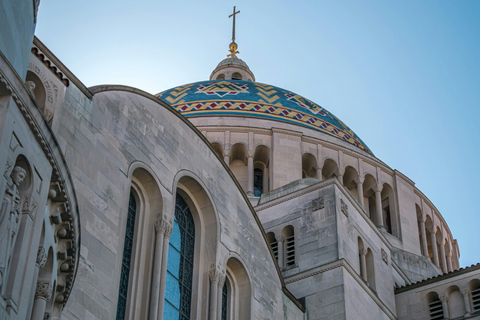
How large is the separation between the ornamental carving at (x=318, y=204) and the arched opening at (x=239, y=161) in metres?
10.7

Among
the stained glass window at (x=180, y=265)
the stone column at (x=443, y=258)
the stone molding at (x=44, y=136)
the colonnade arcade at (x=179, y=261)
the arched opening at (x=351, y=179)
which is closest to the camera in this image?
the stone molding at (x=44, y=136)

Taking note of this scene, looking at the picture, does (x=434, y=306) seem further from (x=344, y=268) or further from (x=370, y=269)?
(x=344, y=268)

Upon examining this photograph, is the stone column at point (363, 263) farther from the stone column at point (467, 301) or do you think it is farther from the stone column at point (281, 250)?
the stone column at point (467, 301)

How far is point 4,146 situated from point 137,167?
8.24 metres

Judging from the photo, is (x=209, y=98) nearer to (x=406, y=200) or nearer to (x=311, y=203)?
(x=406, y=200)

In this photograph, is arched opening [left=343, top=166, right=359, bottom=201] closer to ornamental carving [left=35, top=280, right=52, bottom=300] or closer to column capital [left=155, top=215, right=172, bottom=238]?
column capital [left=155, top=215, right=172, bottom=238]

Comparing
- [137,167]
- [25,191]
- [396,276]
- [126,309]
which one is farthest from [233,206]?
[25,191]

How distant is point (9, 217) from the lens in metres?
10.6

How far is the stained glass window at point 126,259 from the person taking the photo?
679 inches

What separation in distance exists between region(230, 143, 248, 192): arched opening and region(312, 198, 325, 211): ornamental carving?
1068 cm

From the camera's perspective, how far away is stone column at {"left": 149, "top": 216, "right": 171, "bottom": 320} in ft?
57.0

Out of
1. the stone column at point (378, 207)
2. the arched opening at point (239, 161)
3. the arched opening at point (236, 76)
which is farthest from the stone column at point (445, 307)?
the arched opening at point (236, 76)

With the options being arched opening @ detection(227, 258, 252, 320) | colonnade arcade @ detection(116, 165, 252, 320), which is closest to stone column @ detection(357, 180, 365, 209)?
arched opening @ detection(227, 258, 252, 320)

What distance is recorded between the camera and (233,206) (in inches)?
872
